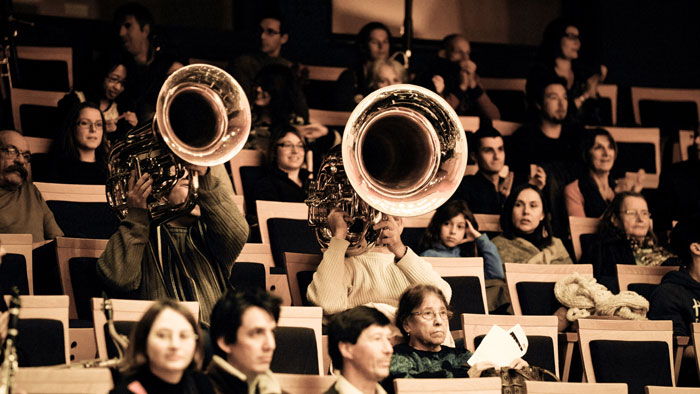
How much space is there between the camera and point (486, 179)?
5.75 m

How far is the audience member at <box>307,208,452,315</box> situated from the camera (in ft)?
13.1

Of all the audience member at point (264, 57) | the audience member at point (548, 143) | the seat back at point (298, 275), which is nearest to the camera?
the seat back at point (298, 275)

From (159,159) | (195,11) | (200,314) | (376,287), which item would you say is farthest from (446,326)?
(195,11)

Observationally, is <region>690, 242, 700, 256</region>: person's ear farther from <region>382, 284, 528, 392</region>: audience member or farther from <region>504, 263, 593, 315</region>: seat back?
<region>382, 284, 528, 392</region>: audience member

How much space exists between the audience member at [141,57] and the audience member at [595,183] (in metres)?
2.15

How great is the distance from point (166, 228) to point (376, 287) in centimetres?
80

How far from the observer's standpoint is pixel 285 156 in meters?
5.42

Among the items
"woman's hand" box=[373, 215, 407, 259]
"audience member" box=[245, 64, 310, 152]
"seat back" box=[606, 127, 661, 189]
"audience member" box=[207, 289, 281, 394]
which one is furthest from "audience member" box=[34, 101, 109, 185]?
"seat back" box=[606, 127, 661, 189]

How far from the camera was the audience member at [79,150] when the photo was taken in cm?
502

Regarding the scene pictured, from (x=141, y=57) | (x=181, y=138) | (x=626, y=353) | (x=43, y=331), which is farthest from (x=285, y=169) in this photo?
(x=43, y=331)

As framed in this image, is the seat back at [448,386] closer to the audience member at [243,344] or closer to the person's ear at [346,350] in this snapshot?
the person's ear at [346,350]

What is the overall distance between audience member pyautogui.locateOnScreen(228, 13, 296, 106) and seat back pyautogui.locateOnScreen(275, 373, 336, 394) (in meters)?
3.23

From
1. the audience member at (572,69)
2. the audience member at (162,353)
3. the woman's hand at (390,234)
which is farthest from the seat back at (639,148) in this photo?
the audience member at (162,353)

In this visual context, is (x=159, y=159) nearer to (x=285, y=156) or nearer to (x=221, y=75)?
(x=221, y=75)
